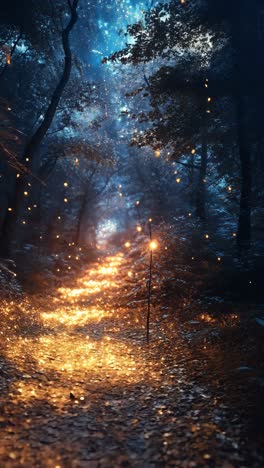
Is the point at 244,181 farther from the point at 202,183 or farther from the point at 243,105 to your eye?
the point at 202,183

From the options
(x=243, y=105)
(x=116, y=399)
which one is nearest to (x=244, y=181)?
(x=243, y=105)

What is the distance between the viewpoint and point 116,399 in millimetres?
5461

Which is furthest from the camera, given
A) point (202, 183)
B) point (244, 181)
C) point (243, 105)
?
point (202, 183)

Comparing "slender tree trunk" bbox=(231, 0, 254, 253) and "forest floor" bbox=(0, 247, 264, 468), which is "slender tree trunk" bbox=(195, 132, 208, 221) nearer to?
"slender tree trunk" bbox=(231, 0, 254, 253)

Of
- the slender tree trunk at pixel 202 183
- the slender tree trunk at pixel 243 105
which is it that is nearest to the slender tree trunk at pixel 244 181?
the slender tree trunk at pixel 243 105

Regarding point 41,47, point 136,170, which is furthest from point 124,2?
point 41,47

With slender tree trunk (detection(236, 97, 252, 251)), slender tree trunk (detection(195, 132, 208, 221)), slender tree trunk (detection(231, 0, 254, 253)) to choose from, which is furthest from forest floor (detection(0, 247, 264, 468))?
slender tree trunk (detection(195, 132, 208, 221))

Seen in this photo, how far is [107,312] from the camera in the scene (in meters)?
12.2

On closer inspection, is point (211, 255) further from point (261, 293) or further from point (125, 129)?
point (125, 129)

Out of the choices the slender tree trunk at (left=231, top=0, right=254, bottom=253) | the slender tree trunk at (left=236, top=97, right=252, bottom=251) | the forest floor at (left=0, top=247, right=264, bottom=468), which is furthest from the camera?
the slender tree trunk at (left=236, top=97, right=252, bottom=251)

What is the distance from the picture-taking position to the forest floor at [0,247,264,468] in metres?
3.90

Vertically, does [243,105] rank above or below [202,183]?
above

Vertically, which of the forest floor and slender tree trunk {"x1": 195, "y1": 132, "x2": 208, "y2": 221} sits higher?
slender tree trunk {"x1": 195, "y1": 132, "x2": 208, "y2": 221}

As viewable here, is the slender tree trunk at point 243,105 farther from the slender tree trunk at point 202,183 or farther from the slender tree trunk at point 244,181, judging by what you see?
the slender tree trunk at point 202,183
